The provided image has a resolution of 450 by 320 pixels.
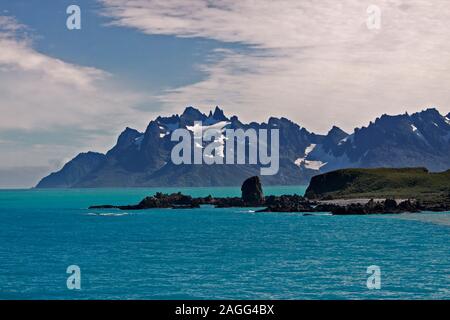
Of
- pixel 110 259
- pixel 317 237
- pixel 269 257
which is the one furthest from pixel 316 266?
pixel 317 237

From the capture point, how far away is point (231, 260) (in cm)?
8444

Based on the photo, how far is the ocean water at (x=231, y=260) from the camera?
60094 millimetres

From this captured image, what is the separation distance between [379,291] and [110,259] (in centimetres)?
4366

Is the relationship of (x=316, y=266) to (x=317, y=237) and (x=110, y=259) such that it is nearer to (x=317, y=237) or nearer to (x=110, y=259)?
(x=110, y=259)

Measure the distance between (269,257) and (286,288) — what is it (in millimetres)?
27663

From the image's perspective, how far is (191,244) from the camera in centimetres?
10581

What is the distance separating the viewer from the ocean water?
6009 cm

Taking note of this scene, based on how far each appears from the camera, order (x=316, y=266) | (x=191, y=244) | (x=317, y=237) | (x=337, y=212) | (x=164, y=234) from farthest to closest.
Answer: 1. (x=337, y=212)
2. (x=164, y=234)
3. (x=317, y=237)
4. (x=191, y=244)
5. (x=316, y=266)
